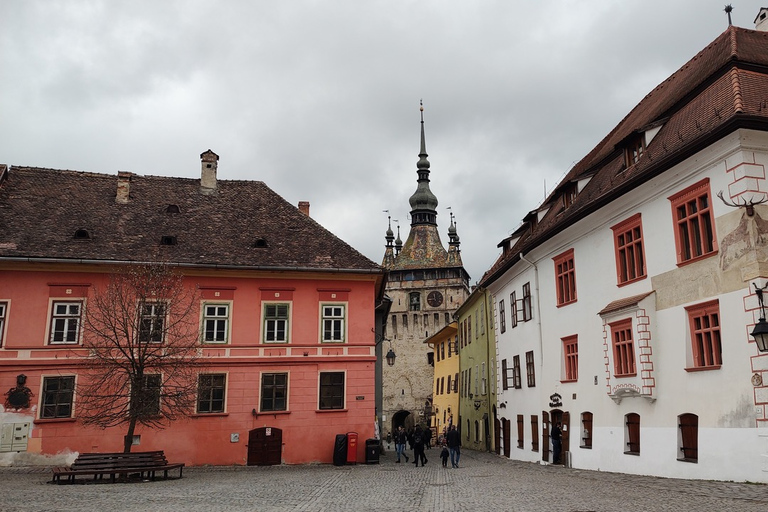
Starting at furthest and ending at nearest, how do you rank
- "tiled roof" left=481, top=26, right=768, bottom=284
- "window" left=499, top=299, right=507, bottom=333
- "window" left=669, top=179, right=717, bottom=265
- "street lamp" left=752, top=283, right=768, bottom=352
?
"window" left=499, top=299, right=507, bottom=333
"window" left=669, top=179, right=717, bottom=265
"tiled roof" left=481, top=26, right=768, bottom=284
"street lamp" left=752, top=283, right=768, bottom=352

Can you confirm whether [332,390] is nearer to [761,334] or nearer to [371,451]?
[371,451]

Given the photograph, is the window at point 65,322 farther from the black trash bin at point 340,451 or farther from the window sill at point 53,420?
the black trash bin at point 340,451

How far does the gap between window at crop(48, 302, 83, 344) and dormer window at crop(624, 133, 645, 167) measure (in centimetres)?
1909

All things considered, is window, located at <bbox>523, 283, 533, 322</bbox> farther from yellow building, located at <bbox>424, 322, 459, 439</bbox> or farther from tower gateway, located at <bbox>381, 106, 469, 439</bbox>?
tower gateway, located at <bbox>381, 106, 469, 439</bbox>

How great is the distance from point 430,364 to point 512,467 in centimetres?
5177

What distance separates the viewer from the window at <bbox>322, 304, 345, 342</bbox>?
2594 centimetres

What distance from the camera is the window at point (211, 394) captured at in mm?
24172

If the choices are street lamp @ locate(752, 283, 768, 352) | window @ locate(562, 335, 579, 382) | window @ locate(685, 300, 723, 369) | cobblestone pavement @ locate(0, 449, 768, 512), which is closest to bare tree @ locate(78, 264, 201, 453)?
cobblestone pavement @ locate(0, 449, 768, 512)

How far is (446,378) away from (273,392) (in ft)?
97.6

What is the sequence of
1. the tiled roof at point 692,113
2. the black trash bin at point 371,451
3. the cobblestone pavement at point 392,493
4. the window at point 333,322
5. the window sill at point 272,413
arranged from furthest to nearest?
Answer: 1. the window at point 333,322
2. the black trash bin at point 371,451
3. the window sill at point 272,413
4. the tiled roof at point 692,113
5. the cobblestone pavement at point 392,493

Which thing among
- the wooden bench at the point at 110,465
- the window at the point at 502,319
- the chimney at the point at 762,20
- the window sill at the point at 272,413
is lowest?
the wooden bench at the point at 110,465

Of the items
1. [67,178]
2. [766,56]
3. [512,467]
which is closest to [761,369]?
[766,56]

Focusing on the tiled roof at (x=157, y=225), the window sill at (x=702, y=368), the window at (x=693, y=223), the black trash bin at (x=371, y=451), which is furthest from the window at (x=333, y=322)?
the window sill at (x=702, y=368)

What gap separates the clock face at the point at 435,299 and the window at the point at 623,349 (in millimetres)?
60267
